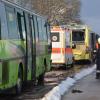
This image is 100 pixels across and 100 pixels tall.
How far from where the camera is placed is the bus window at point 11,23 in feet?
50.5

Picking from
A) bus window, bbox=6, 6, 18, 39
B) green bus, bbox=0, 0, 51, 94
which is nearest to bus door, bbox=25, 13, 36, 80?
green bus, bbox=0, 0, 51, 94

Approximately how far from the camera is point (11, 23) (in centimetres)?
1579

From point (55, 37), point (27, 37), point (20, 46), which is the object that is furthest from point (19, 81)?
point (55, 37)

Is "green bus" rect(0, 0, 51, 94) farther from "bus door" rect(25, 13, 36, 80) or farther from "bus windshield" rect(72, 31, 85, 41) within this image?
"bus windshield" rect(72, 31, 85, 41)

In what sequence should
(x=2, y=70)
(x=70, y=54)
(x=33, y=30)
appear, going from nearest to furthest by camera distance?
(x=2, y=70) < (x=33, y=30) < (x=70, y=54)

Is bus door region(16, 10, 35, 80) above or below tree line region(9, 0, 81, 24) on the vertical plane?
Answer: below

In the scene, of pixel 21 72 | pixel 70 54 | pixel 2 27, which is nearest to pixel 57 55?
pixel 70 54

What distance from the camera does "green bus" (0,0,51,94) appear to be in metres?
14.5

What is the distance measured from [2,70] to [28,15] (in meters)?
5.21

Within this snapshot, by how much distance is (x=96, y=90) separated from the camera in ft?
63.8

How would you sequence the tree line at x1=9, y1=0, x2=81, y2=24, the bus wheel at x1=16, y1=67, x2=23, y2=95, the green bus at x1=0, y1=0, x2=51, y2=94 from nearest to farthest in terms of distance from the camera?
the green bus at x1=0, y1=0, x2=51, y2=94 < the bus wheel at x1=16, y1=67, x2=23, y2=95 < the tree line at x1=9, y1=0, x2=81, y2=24

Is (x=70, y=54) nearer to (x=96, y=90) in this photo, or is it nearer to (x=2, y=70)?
(x=96, y=90)

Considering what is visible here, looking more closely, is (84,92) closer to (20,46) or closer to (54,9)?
(20,46)

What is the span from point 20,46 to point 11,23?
1.10 metres
